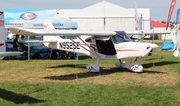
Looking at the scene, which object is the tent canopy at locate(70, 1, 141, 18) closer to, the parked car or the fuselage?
the parked car

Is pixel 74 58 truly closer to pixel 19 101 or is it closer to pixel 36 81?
pixel 36 81

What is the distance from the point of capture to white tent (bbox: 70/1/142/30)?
33.4 metres

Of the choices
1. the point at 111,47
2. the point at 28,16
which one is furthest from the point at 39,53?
the point at 111,47

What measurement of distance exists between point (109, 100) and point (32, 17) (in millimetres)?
12115

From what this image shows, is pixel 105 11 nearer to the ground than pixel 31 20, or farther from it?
farther from it

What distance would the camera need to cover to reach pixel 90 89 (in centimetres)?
862

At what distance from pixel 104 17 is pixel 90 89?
25929 mm

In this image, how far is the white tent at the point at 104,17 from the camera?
1314 inches

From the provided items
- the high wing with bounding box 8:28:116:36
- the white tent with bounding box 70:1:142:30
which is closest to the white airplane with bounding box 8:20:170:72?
the high wing with bounding box 8:28:116:36

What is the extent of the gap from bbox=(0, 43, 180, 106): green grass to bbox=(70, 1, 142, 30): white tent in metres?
21.7

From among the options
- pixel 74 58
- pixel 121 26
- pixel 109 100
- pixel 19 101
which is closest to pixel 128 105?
pixel 109 100

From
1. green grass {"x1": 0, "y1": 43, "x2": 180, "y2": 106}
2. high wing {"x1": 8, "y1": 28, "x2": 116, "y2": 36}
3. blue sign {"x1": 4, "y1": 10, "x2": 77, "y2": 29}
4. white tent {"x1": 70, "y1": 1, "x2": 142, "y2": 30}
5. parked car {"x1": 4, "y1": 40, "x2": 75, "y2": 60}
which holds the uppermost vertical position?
white tent {"x1": 70, "y1": 1, "x2": 142, "y2": 30}

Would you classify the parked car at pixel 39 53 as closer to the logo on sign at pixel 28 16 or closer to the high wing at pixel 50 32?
the logo on sign at pixel 28 16

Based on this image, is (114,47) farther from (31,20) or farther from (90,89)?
(31,20)
